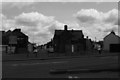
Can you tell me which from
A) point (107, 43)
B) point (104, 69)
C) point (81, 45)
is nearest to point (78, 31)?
point (81, 45)

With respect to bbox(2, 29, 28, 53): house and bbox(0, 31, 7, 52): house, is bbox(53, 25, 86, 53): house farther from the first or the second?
bbox(0, 31, 7, 52): house

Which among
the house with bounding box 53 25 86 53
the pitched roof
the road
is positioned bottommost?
the road

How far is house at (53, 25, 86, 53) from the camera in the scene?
7521 cm

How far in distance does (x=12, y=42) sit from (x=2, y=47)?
169 inches

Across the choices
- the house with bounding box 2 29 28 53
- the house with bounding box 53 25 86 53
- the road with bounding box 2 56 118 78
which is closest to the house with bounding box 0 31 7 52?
the house with bounding box 2 29 28 53

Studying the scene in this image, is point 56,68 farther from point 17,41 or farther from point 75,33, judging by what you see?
point 17,41

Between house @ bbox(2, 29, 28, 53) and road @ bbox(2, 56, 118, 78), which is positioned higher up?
house @ bbox(2, 29, 28, 53)

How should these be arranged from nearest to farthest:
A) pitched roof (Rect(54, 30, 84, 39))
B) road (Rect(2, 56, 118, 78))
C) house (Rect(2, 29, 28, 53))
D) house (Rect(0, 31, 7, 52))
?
road (Rect(2, 56, 118, 78)) < pitched roof (Rect(54, 30, 84, 39)) < house (Rect(2, 29, 28, 53)) < house (Rect(0, 31, 7, 52))

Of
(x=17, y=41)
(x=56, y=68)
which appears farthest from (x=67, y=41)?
(x=56, y=68)

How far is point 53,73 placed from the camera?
14.7m

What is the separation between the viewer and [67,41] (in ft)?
250

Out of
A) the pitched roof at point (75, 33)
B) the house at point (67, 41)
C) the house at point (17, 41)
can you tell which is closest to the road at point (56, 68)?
the house at point (67, 41)

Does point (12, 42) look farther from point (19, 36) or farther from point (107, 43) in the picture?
point (107, 43)

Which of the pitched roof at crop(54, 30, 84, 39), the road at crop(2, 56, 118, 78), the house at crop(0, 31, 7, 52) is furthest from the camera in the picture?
the house at crop(0, 31, 7, 52)
